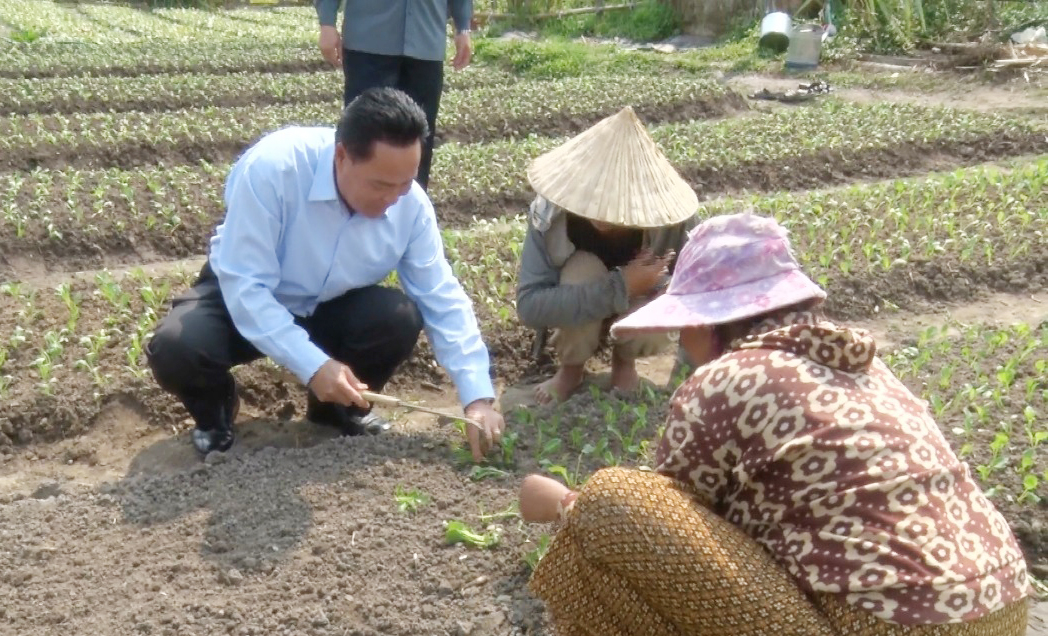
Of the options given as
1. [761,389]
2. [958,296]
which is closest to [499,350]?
[958,296]

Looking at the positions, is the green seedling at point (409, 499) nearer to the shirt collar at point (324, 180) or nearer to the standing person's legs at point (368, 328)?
the standing person's legs at point (368, 328)

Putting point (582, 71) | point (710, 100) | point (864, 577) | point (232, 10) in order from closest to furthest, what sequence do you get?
1. point (864, 577)
2. point (710, 100)
3. point (582, 71)
4. point (232, 10)

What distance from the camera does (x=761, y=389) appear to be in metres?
1.84

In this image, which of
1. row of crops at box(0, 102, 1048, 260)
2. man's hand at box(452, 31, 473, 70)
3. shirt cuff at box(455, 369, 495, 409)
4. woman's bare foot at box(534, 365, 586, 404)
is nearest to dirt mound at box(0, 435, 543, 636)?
shirt cuff at box(455, 369, 495, 409)

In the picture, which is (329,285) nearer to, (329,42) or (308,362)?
(308,362)

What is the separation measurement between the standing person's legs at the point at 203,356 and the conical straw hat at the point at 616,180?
3.65 feet

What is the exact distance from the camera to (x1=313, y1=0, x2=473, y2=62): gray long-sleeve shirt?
505 cm

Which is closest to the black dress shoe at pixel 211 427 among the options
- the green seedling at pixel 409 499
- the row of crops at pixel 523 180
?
the green seedling at pixel 409 499

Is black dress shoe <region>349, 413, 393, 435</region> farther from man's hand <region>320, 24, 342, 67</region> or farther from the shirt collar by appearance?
man's hand <region>320, 24, 342, 67</region>

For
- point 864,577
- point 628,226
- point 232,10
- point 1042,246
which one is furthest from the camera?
point 232,10

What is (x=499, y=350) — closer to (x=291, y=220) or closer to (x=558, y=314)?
(x=558, y=314)

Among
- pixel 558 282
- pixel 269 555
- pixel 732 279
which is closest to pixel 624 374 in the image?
pixel 558 282

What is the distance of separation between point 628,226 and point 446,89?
7.86 meters

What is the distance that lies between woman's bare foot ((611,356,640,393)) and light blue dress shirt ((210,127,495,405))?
2.67ft
